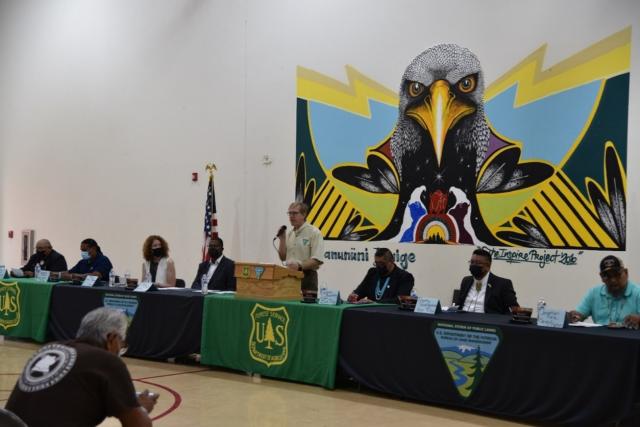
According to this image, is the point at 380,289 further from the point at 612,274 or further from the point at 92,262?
the point at 92,262

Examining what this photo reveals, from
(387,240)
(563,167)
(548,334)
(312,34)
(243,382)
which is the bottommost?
(243,382)

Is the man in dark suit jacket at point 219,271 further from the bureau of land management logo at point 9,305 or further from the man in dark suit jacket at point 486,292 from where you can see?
the man in dark suit jacket at point 486,292

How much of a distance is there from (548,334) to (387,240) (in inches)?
141

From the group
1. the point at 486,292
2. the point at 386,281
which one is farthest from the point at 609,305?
the point at 386,281

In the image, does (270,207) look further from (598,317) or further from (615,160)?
(598,317)

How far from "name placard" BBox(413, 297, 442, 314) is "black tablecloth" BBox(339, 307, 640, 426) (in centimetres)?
9

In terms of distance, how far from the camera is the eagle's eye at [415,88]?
800 cm

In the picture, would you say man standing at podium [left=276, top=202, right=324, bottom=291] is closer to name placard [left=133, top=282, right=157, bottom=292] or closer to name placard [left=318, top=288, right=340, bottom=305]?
name placard [left=318, top=288, right=340, bottom=305]

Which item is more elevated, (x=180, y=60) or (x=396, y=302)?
(x=180, y=60)

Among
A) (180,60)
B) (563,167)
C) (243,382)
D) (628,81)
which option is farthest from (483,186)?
(180,60)

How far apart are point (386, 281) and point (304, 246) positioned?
1037mm

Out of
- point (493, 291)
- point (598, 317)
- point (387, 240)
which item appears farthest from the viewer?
point (387, 240)

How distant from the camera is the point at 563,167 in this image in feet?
23.1

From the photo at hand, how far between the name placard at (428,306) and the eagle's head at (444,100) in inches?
98.5
